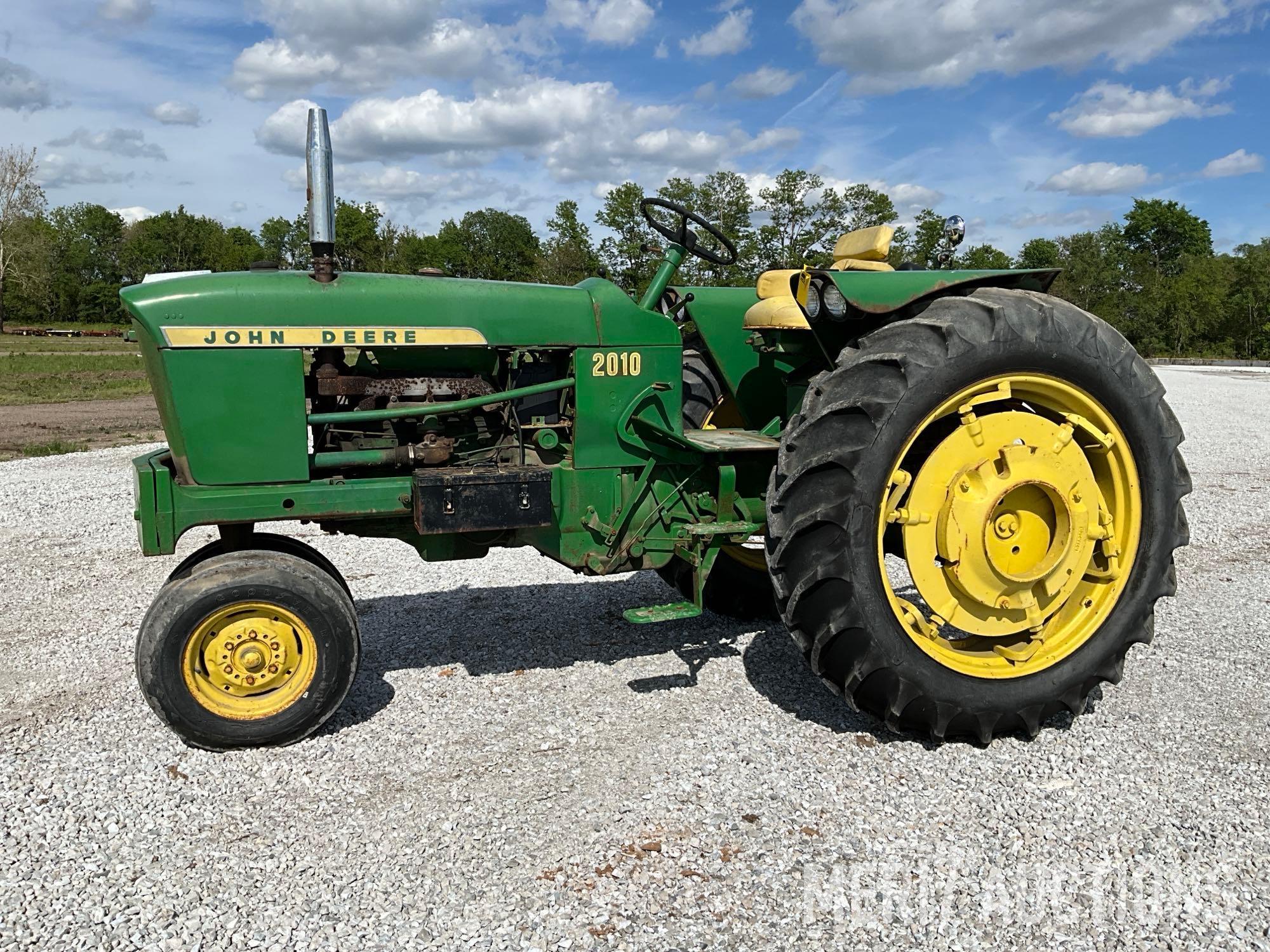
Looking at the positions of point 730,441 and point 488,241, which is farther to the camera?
point 488,241

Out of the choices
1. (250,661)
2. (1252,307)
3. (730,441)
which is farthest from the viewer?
(1252,307)

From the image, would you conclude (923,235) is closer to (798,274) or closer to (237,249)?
(798,274)

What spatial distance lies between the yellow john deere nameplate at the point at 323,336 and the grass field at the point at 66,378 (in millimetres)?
13235

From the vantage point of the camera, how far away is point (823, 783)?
3125 mm

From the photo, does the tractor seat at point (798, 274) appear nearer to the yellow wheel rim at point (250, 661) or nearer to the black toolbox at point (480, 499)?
the black toolbox at point (480, 499)

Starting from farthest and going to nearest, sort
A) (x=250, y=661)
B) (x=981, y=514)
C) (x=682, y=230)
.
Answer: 1. (x=682, y=230)
2. (x=981, y=514)
3. (x=250, y=661)

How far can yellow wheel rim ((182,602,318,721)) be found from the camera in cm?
Answer: 327

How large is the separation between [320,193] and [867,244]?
2.57m

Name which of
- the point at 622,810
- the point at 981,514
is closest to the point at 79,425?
the point at 622,810

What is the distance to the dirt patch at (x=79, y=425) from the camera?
40.1 ft

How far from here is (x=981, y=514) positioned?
3408mm

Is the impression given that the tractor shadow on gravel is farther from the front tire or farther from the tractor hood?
the tractor hood

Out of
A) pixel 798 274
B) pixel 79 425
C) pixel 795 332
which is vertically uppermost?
pixel 798 274

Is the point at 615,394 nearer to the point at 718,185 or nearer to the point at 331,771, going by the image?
the point at 331,771
